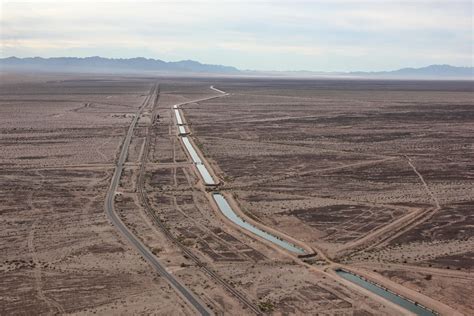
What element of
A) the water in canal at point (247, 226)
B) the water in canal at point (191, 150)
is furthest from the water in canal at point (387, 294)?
the water in canal at point (191, 150)

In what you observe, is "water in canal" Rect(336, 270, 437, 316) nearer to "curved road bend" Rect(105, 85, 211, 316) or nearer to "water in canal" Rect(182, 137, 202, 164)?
"curved road bend" Rect(105, 85, 211, 316)

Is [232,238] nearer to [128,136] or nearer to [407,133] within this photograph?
[128,136]

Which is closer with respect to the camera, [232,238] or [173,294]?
[173,294]

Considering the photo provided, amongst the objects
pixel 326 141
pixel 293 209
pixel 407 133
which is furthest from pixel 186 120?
pixel 293 209

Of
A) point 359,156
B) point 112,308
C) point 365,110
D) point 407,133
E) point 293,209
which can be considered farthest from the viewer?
point 365,110

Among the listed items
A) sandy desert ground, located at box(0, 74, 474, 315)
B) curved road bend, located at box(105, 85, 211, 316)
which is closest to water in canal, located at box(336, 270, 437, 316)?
sandy desert ground, located at box(0, 74, 474, 315)

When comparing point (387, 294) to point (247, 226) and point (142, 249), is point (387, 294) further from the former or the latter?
point (142, 249)
